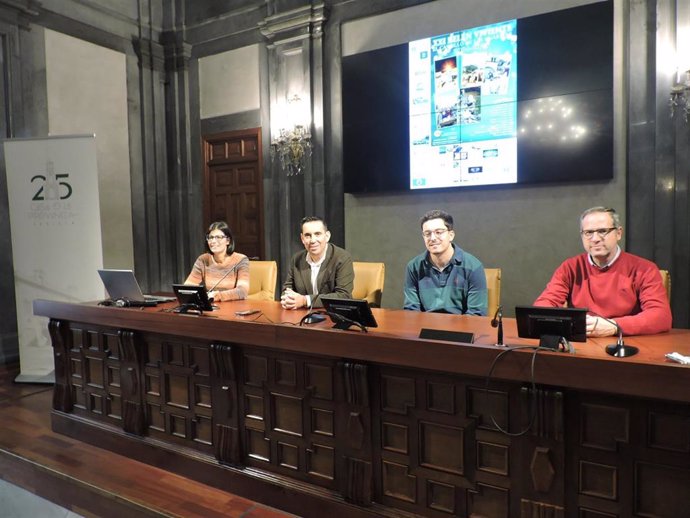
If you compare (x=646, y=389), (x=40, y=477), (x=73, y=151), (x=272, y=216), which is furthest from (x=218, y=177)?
(x=646, y=389)

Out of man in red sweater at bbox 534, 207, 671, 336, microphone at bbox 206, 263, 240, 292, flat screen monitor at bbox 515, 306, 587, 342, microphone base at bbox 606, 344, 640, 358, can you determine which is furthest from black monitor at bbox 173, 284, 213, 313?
microphone base at bbox 606, 344, 640, 358

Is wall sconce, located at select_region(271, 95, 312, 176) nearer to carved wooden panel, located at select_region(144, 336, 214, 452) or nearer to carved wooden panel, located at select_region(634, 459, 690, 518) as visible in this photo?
carved wooden panel, located at select_region(144, 336, 214, 452)

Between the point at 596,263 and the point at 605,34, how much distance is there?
80.9 inches

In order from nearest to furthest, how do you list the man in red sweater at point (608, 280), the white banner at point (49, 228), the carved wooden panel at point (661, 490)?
1. the carved wooden panel at point (661, 490)
2. the man in red sweater at point (608, 280)
3. the white banner at point (49, 228)

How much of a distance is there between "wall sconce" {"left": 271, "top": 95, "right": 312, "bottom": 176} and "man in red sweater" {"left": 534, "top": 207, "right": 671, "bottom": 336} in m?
2.87

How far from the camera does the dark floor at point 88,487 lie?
2119 millimetres

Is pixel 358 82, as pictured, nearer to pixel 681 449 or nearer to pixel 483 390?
pixel 483 390

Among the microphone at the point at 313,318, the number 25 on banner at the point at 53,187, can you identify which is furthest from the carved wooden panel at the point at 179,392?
the number 25 on banner at the point at 53,187

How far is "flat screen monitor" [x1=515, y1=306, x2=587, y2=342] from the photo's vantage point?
1534 millimetres

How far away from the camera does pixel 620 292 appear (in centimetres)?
203

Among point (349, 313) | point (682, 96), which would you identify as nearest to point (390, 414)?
point (349, 313)

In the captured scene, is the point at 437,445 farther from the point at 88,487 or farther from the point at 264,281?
the point at 264,281

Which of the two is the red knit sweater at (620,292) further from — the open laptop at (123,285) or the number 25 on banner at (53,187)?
the number 25 on banner at (53,187)

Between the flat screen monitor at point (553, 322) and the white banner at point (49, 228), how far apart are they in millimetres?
3319
